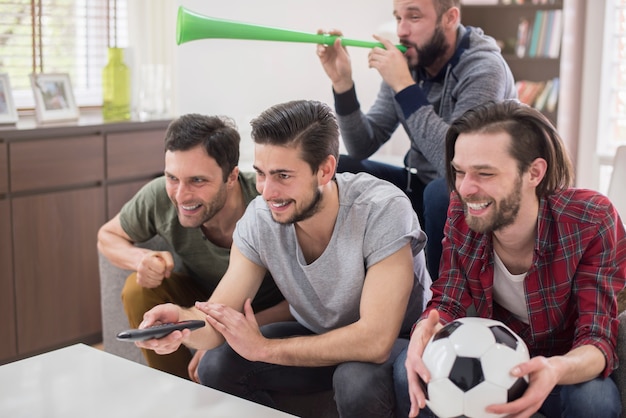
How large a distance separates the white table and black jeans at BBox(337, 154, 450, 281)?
103 cm

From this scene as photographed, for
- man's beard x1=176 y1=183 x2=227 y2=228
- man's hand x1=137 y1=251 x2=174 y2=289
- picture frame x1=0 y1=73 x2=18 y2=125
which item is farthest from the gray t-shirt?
picture frame x1=0 y1=73 x2=18 y2=125

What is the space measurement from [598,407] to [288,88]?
10.2 feet

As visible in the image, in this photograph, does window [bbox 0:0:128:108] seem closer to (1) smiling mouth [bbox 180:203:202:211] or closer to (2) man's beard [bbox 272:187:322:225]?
(1) smiling mouth [bbox 180:203:202:211]

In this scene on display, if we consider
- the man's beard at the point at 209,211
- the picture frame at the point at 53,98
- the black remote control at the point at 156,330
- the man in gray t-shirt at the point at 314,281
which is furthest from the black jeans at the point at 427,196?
the picture frame at the point at 53,98

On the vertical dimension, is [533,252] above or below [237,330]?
above

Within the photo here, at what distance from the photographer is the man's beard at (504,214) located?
1.96 metres

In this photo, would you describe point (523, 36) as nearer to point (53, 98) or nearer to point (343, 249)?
point (53, 98)

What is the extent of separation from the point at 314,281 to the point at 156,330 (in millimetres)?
441

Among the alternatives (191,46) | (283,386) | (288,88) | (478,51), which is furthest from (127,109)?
(283,386)

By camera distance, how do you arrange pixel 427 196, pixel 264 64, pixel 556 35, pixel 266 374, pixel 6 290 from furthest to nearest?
pixel 556 35 < pixel 264 64 < pixel 6 290 < pixel 427 196 < pixel 266 374

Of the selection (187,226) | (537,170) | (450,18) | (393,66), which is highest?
(450,18)

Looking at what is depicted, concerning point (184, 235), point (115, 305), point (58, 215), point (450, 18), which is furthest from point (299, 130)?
point (58, 215)

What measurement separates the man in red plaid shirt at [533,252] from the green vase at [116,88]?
2145 millimetres

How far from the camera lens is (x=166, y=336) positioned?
6.82 ft
